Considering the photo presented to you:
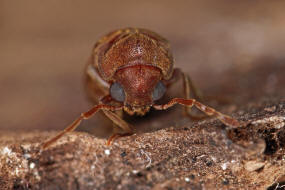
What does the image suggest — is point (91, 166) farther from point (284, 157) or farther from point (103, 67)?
point (284, 157)

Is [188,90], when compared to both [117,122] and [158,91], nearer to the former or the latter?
[158,91]

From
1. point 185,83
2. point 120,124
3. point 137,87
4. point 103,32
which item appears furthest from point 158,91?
point 103,32

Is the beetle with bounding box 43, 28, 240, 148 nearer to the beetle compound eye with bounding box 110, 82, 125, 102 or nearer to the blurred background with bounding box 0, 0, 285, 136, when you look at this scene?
the beetle compound eye with bounding box 110, 82, 125, 102

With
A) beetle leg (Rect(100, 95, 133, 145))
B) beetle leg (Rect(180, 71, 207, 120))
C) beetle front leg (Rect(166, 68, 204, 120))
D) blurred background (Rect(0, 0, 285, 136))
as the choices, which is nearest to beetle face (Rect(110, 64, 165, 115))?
beetle leg (Rect(100, 95, 133, 145))

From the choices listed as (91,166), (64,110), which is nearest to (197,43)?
(64,110)

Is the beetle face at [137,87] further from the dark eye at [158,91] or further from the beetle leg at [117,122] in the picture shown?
the beetle leg at [117,122]

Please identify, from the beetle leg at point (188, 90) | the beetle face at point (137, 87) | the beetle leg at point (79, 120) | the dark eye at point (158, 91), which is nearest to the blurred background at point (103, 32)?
the beetle leg at point (188, 90)
